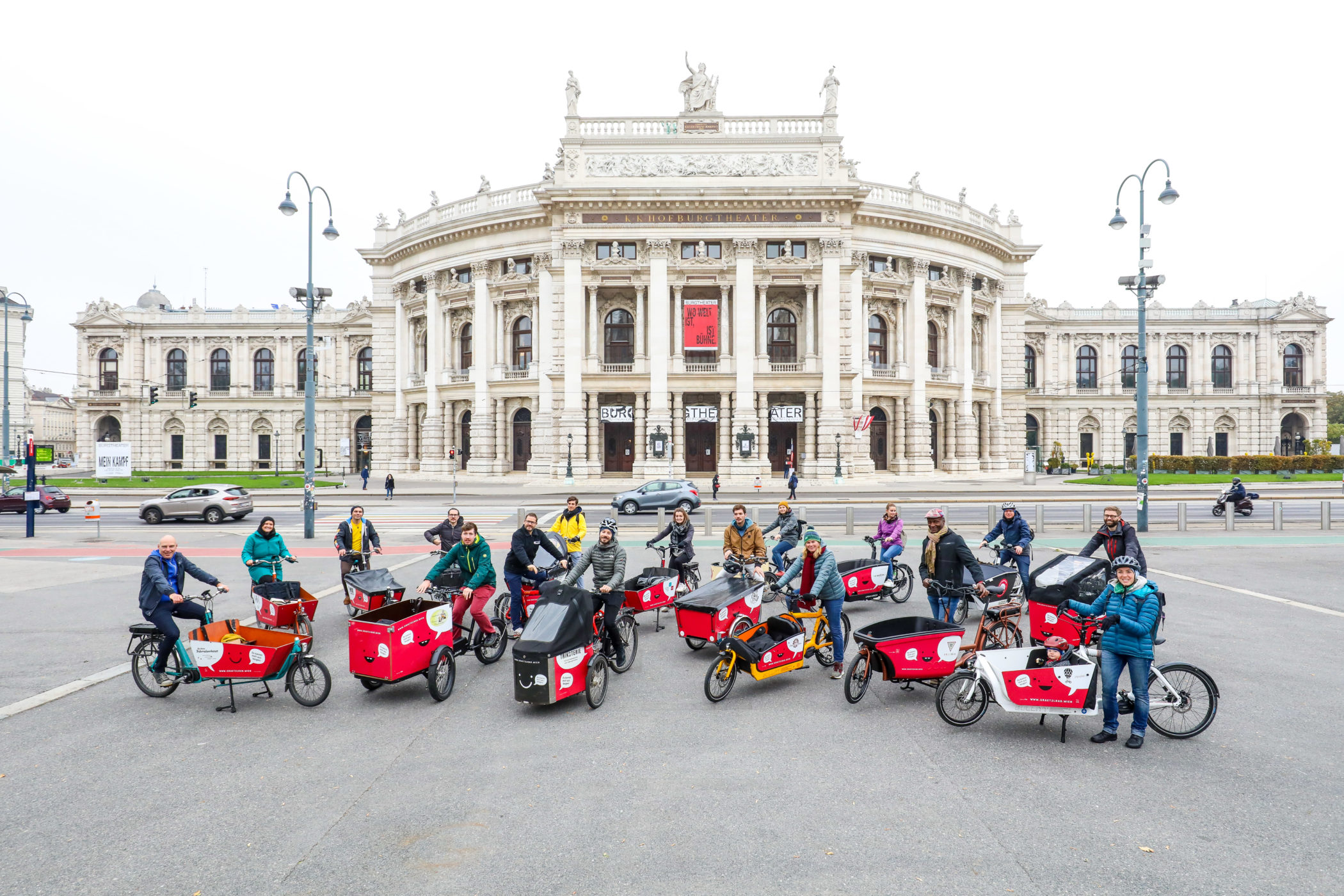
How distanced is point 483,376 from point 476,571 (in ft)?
125

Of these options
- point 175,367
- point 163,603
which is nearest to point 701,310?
point 163,603

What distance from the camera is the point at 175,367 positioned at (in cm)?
6488

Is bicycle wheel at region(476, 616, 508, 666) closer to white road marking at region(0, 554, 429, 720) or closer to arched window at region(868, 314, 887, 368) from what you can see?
white road marking at region(0, 554, 429, 720)

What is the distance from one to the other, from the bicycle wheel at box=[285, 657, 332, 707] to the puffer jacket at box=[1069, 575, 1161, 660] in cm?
765

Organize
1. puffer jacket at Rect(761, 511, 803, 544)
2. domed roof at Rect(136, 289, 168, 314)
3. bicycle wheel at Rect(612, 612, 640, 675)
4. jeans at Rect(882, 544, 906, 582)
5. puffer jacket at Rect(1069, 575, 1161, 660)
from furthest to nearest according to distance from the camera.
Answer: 1. domed roof at Rect(136, 289, 168, 314)
2. puffer jacket at Rect(761, 511, 803, 544)
3. jeans at Rect(882, 544, 906, 582)
4. bicycle wheel at Rect(612, 612, 640, 675)
5. puffer jacket at Rect(1069, 575, 1161, 660)

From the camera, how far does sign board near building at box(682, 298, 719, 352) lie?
4144cm

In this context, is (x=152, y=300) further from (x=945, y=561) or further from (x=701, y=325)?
(x=945, y=561)

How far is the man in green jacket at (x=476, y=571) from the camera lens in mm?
8703

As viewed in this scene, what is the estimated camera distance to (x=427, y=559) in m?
16.8

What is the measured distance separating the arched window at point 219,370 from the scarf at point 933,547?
7161 centimetres

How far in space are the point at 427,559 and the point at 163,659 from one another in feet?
30.7

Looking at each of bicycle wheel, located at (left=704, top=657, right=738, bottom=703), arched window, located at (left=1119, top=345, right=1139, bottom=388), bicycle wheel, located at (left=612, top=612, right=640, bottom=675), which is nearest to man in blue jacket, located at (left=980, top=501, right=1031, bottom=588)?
bicycle wheel, located at (left=704, top=657, right=738, bottom=703)

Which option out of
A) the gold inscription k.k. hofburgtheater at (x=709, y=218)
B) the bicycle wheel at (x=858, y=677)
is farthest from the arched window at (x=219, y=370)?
the bicycle wheel at (x=858, y=677)

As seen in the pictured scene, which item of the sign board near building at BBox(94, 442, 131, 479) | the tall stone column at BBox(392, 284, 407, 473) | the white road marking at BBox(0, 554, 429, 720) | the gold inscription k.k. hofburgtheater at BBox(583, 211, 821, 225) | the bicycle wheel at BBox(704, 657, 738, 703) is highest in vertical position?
the gold inscription k.k. hofburgtheater at BBox(583, 211, 821, 225)
